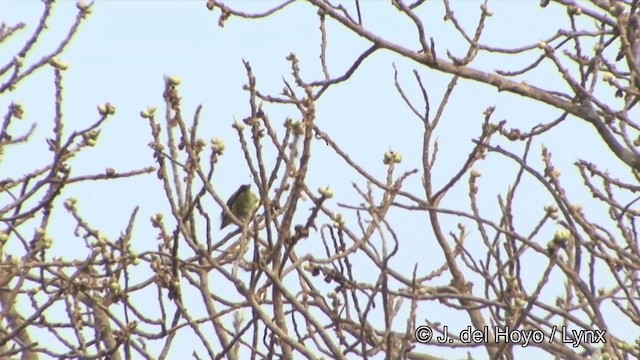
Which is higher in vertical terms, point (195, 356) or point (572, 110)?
point (572, 110)

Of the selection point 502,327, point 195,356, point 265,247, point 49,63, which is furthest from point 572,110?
point 49,63

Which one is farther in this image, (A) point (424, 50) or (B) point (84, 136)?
(B) point (84, 136)

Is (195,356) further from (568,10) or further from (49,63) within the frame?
(568,10)

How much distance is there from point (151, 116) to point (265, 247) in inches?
32.0

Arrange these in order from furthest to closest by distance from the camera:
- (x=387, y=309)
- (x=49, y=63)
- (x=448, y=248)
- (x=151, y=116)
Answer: (x=448, y=248)
(x=49, y=63)
(x=151, y=116)
(x=387, y=309)

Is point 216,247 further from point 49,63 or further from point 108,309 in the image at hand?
point 49,63

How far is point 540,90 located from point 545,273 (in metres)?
0.70

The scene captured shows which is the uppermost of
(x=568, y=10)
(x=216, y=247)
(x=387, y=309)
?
(x=568, y=10)

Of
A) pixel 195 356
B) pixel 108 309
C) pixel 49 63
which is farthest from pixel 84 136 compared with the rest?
pixel 195 356

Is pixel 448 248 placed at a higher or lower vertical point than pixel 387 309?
higher

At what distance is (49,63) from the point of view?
193 inches

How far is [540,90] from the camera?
4.40 metres

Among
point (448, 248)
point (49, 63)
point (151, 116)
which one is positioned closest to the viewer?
point (151, 116)

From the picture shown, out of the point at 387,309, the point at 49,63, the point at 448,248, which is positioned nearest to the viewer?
the point at 387,309
